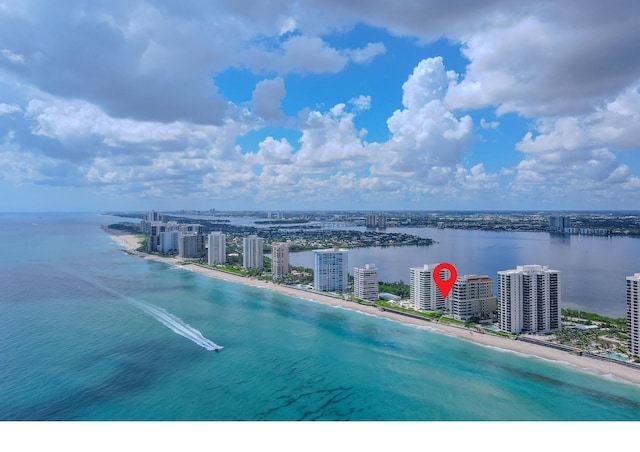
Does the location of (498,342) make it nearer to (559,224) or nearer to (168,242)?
(168,242)

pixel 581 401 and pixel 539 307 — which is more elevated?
pixel 539 307

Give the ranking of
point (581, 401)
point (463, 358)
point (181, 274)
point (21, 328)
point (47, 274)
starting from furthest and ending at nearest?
point (181, 274), point (47, 274), point (21, 328), point (463, 358), point (581, 401)

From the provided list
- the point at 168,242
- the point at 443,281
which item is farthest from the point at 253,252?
the point at 443,281

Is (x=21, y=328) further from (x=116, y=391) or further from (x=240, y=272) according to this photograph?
(x=240, y=272)

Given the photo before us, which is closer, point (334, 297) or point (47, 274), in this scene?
point (334, 297)

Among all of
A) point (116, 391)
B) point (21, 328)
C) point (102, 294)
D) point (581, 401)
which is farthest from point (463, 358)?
point (102, 294)

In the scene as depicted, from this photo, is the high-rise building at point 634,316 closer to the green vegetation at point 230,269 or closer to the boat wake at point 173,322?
the boat wake at point 173,322

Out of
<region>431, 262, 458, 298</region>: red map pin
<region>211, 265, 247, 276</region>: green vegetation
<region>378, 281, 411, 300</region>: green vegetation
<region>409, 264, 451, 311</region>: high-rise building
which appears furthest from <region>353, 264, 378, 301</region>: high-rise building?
<region>211, 265, 247, 276</region>: green vegetation

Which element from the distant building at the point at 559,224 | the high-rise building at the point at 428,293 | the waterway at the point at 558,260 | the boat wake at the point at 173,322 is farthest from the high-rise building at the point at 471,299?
the distant building at the point at 559,224
